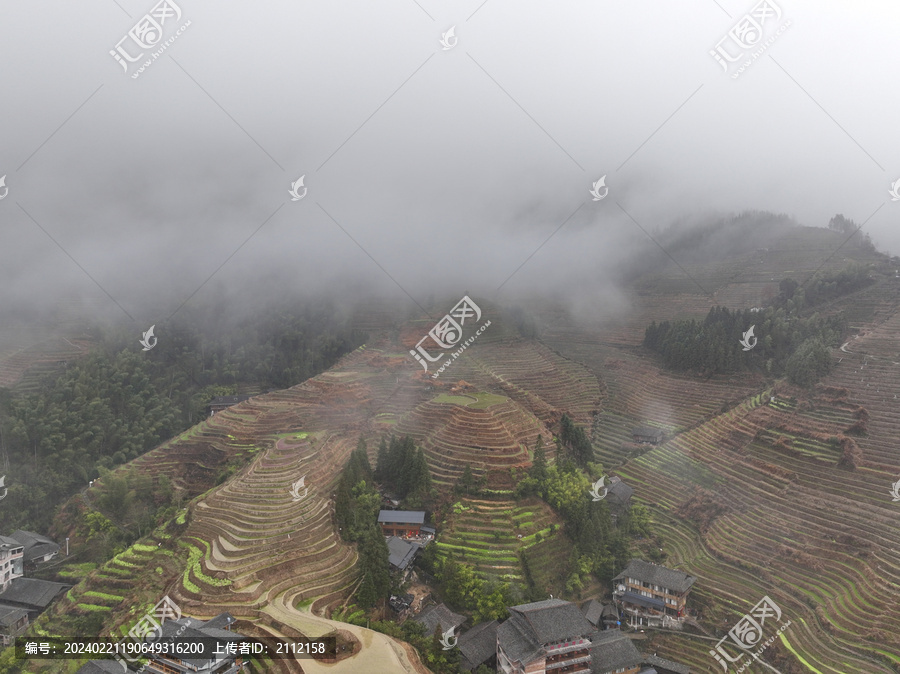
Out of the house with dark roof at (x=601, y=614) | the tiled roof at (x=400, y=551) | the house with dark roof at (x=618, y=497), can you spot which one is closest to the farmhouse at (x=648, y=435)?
the house with dark roof at (x=618, y=497)

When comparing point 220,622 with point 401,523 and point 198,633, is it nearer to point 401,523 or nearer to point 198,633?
point 198,633

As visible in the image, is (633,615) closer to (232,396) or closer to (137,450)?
(137,450)

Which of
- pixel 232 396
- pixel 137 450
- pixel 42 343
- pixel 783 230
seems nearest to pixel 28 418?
pixel 137 450

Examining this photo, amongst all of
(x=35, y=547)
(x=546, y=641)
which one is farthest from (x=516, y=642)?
(x=35, y=547)

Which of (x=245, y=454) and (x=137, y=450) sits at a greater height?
(x=137, y=450)

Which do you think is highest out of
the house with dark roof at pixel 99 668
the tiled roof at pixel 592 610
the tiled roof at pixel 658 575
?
the house with dark roof at pixel 99 668

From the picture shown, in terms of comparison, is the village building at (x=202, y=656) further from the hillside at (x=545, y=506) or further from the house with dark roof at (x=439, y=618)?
the house with dark roof at (x=439, y=618)
